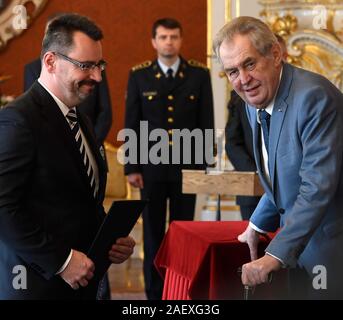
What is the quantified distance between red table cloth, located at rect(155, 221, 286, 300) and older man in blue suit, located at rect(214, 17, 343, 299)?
47cm

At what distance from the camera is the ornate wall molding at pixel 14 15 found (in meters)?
7.25

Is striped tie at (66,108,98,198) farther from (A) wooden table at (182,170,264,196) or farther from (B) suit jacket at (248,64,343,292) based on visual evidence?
(A) wooden table at (182,170,264,196)

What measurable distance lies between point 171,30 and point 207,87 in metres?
0.49

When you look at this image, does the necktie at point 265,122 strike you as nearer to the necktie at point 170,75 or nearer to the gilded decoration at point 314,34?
the necktie at point 170,75

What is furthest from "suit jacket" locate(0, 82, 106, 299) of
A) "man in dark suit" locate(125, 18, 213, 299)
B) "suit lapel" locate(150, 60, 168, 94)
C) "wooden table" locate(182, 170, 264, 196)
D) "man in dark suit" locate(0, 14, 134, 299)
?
"suit lapel" locate(150, 60, 168, 94)

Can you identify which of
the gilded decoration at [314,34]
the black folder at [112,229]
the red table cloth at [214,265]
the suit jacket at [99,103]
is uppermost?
the gilded decoration at [314,34]

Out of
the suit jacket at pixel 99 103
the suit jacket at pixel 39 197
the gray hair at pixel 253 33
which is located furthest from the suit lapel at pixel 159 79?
the gray hair at pixel 253 33

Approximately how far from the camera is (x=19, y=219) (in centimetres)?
243

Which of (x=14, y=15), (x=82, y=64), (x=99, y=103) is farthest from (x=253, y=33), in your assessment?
(x=14, y=15)

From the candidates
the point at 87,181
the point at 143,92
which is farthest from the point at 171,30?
the point at 87,181

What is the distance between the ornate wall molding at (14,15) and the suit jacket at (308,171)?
5.10m

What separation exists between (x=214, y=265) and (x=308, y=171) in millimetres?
850

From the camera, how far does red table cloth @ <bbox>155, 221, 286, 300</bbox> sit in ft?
10.2

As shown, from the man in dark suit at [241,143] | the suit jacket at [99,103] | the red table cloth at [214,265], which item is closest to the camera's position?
the red table cloth at [214,265]
